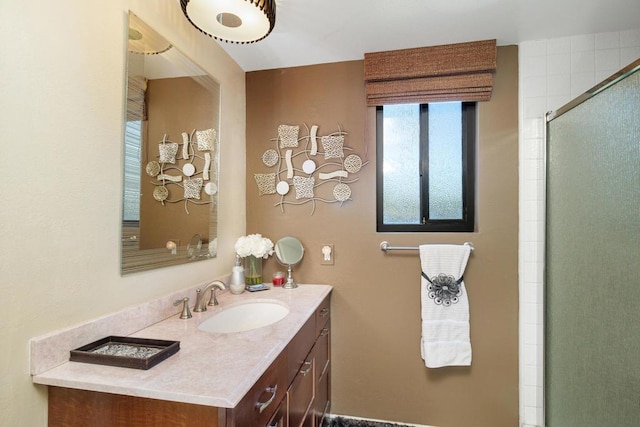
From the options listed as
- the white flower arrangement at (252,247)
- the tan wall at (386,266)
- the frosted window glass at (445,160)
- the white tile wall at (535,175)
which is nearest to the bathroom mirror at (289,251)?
the tan wall at (386,266)

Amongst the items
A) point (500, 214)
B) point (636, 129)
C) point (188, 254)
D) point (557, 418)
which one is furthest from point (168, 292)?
point (557, 418)

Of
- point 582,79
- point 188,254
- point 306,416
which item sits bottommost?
point 306,416

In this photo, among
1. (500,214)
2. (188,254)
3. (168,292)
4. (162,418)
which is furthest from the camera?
(500,214)

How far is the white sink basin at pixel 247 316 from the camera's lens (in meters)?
1.44

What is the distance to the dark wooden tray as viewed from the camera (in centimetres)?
86

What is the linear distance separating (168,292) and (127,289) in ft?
0.74

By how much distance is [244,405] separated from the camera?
809 mm

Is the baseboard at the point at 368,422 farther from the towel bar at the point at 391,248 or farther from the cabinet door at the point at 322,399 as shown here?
the towel bar at the point at 391,248

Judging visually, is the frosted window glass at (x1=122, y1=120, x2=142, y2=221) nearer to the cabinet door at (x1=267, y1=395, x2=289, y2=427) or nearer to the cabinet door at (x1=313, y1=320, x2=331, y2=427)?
the cabinet door at (x1=267, y1=395, x2=289, y2=427)

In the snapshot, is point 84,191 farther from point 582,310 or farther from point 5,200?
point 582,310

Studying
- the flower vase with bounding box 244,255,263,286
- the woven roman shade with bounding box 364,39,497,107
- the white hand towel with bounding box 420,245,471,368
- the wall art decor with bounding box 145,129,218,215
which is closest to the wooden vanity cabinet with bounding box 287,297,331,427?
the flower vase with bounding box 244,255,263,286

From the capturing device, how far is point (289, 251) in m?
1.99

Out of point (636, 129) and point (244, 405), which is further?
point (636, 129)

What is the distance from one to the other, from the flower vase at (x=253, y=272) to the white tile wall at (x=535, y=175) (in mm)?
1475
